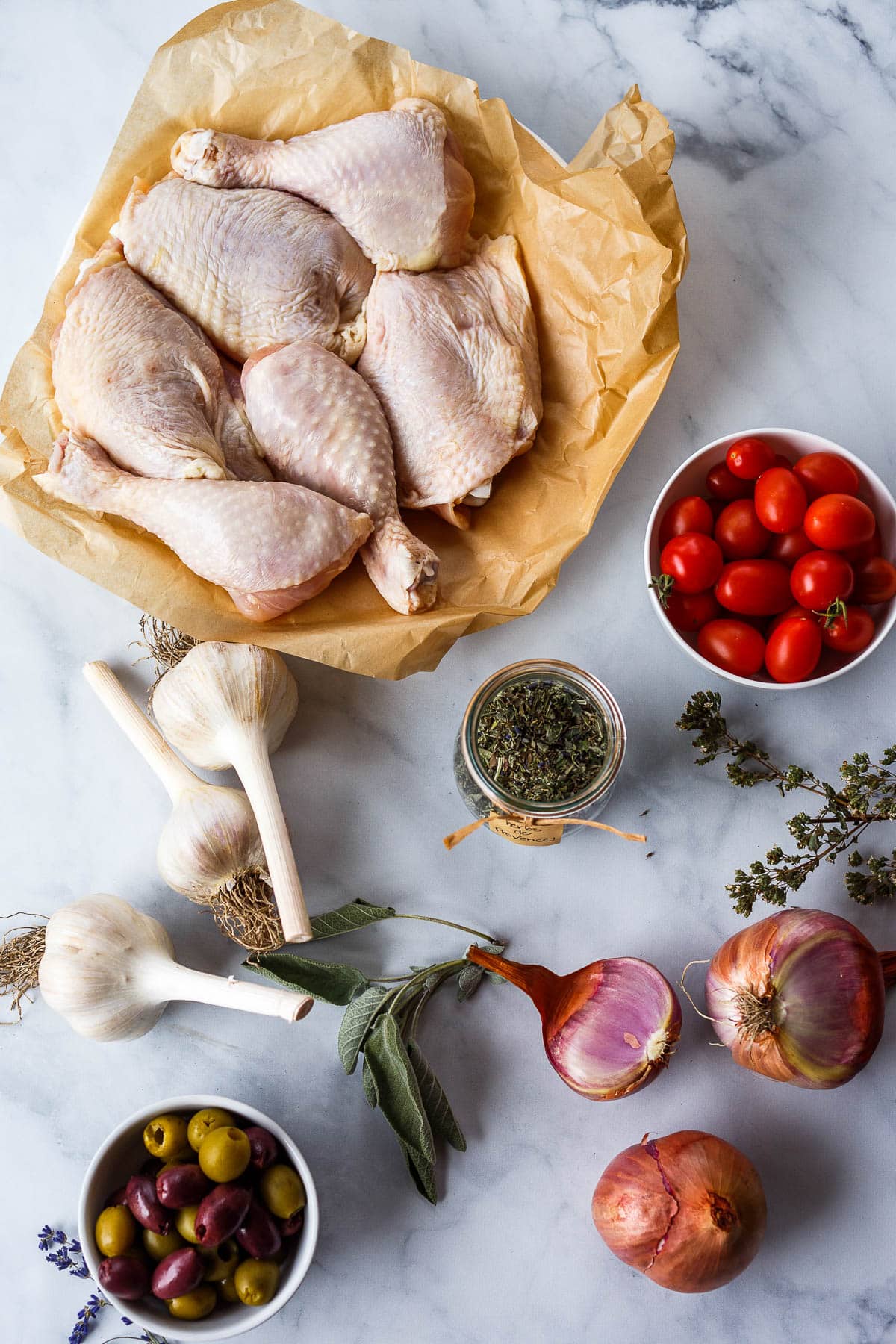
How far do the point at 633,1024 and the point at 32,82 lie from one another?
5.90 feet

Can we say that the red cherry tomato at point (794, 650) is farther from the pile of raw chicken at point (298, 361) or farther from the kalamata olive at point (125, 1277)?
the kalamata olive at point (125, 1277)

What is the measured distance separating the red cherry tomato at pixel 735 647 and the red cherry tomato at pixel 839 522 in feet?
0.54

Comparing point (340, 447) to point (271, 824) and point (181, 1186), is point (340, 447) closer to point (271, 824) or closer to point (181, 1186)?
point (271, 824)

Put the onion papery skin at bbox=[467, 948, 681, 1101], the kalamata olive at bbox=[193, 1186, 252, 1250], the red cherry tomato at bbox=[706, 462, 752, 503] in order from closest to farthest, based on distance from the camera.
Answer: the kalamata olive at bbox=[193, 1186, 252, 1250] → the onion papery skin at bbox=[467, 948, 681, 1101] → the red cherry tomato at bbox=[706, 462, 752, 503]

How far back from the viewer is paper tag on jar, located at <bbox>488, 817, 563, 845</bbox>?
4.90 ft

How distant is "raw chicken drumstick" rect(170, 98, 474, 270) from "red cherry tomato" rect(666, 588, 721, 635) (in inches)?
25.4

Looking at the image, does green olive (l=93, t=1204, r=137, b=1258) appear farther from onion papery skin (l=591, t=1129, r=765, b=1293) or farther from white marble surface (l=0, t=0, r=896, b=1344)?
onion papery skin (l=591, t=1129, r=765, b=1293)

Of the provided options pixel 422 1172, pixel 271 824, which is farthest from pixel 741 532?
pixel 422 1172

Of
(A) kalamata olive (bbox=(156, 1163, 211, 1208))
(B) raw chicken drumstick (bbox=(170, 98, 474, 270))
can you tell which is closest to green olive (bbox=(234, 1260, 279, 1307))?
(A) kalamata olive (bbox=(156, 1163, 211, 1208))

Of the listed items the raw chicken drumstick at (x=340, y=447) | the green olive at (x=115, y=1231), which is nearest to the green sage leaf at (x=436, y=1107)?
the green olive at (x=115, y=1231)

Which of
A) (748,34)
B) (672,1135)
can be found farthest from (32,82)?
(672,1135)

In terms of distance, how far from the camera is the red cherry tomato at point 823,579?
1513mm

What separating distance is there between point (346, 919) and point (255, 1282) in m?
0.50

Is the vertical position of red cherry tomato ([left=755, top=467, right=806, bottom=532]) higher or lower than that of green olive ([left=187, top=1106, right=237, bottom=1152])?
higher
